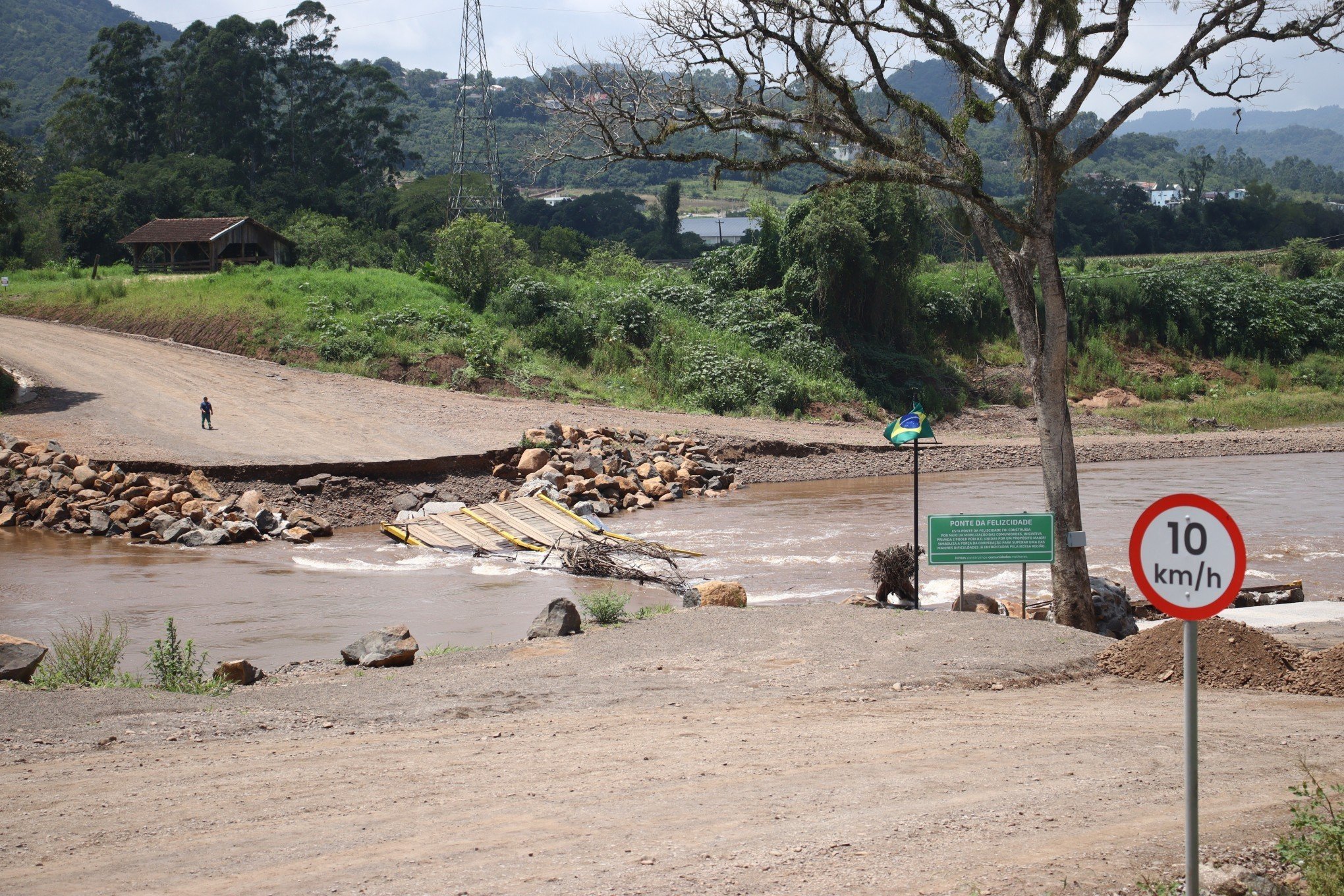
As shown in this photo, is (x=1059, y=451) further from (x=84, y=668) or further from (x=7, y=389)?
(x=7, y=389)

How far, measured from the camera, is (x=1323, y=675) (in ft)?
27.2

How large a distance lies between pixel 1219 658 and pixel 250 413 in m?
22.9

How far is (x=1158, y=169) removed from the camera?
136 m

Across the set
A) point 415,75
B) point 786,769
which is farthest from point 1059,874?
point 415,75

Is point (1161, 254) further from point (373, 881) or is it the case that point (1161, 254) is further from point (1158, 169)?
point (1158, 169)

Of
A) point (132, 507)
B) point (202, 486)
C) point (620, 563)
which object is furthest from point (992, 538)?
point (132, 507)

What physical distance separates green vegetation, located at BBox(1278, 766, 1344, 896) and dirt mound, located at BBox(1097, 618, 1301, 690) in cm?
350

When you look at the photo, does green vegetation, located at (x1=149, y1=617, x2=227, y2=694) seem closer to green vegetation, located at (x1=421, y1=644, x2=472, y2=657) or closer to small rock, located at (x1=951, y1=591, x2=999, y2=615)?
green vegetation, located at (x1=421, y1=644, x2=472, y2=657)

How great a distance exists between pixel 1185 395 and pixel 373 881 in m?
42.9

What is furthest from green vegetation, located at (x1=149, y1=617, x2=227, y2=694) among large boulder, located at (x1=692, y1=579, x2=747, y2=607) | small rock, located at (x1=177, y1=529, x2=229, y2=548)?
small rock, located at (x1=177, y1=529, x2=229, y2=548)

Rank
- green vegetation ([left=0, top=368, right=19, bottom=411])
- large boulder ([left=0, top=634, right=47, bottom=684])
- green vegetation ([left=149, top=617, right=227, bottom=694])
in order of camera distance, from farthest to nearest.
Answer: green vegetation ([left=0, top=368, right=19, bottom=411]), green vegetation ([left=149, top=617, right=227, bottom=694]), large boulder ([left=0, top=634, right=47, bottom=684])

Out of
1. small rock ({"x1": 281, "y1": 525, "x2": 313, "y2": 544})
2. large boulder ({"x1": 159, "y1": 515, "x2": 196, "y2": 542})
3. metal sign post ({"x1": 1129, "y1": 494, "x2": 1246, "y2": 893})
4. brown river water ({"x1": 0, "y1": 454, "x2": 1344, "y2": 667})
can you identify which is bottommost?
brown river water ({"x1": 0, "y1": 454, "x2": 1344, "y2": 667})

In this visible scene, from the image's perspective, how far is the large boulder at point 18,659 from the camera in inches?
335

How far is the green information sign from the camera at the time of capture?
442 inches
